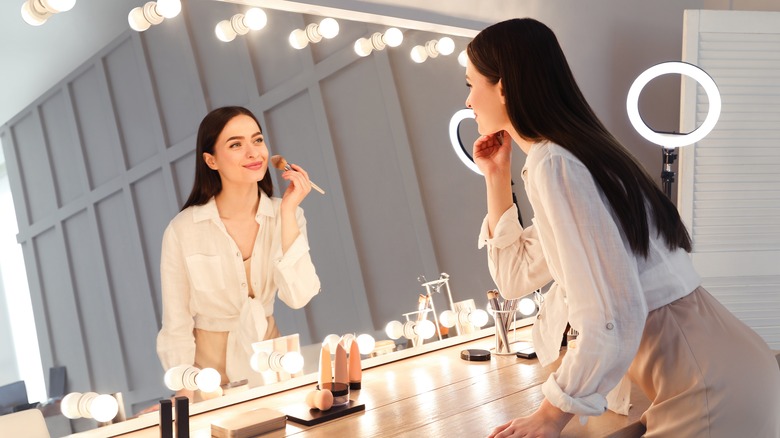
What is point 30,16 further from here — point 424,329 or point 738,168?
point 738,168

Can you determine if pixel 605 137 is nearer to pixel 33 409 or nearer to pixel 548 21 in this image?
pixel 33 409

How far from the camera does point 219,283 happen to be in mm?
1573

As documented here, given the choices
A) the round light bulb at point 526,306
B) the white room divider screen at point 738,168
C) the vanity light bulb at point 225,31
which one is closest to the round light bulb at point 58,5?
the vanity light bulb at point 225,31

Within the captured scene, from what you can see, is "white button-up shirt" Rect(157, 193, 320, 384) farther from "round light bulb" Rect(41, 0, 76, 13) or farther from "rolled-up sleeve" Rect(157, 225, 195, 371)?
"round light bulb" Rect(41, 0, 76, 13)

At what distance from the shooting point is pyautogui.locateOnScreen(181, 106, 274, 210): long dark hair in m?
1.55

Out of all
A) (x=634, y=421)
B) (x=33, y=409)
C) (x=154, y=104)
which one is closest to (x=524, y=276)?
(x=634, y=421)

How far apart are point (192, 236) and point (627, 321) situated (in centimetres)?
93

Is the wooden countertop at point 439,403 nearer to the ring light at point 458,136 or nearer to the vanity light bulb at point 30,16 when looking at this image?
the ring light at point 458,136

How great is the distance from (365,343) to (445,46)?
0.91m

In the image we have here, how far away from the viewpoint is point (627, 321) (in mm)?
1033

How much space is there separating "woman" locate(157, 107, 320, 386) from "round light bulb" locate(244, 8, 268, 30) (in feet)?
0.67

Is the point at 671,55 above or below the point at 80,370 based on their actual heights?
above

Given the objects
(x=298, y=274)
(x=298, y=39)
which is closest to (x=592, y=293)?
(x=298, y=274)

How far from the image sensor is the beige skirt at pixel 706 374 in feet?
3.59
